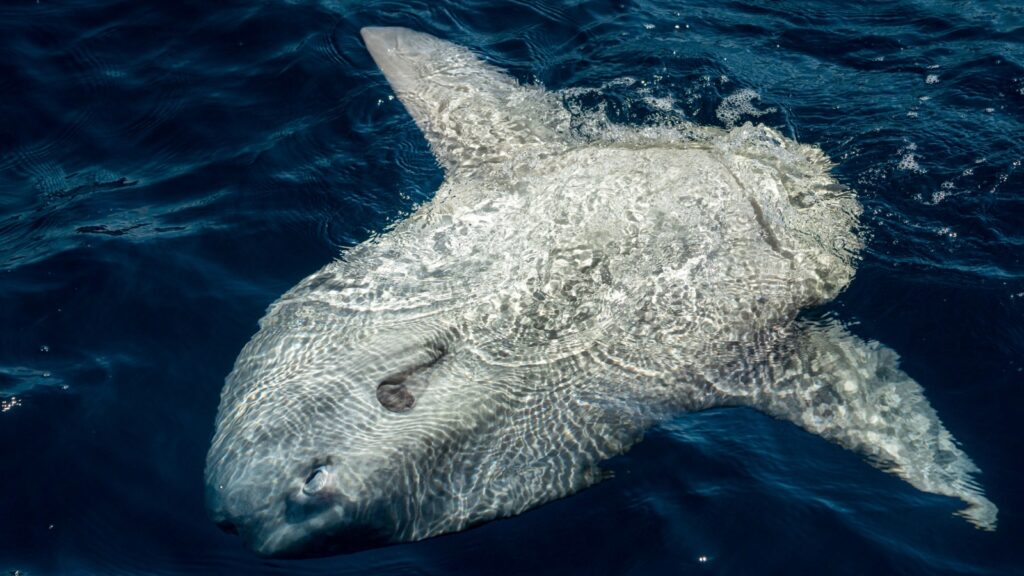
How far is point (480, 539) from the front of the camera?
5.38 meters

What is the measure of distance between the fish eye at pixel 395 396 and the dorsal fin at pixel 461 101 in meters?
2.86

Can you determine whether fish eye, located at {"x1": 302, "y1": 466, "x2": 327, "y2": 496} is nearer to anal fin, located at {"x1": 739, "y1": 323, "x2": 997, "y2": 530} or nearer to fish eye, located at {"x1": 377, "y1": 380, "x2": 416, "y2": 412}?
fish eye, located at {"x1": 377, "y1": 380, "x2": 416, "y2": 412}

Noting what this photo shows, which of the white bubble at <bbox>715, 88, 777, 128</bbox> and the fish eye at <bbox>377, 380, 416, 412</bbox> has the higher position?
the white bubble at <bbox>715, 88, 777, 128</bbox>

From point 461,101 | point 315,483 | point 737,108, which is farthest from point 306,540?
point 737,108

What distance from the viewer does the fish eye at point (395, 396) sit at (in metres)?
5.38

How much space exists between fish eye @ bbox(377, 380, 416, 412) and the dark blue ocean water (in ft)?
2.68

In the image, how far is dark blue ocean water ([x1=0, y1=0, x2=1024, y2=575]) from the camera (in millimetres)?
5461

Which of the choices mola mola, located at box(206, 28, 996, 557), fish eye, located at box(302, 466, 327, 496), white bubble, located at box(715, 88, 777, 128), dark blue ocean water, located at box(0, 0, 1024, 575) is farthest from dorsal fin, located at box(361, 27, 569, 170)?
fish eye, located at box(302, 466, 327, 496)

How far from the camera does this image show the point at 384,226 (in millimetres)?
7359

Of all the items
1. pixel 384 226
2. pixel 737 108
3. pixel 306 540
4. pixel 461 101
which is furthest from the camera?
pixel 737 108

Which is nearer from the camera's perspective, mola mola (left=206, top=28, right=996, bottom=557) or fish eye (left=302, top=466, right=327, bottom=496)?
fish eye (left=302, top=466, right=327, bottom=496)

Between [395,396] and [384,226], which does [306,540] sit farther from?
[384,226]

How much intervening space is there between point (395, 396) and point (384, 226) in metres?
2.27

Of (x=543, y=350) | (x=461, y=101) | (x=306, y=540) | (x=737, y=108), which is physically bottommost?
(x=306, y=540)
